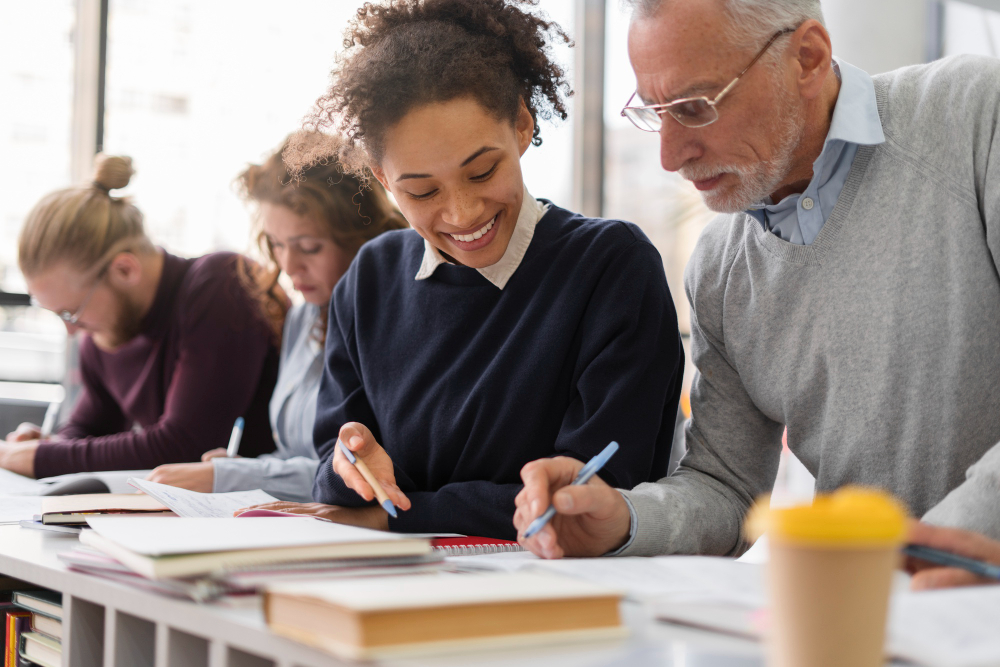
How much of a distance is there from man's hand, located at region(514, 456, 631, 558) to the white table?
7.7 inches

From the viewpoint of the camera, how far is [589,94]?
450 centimetres

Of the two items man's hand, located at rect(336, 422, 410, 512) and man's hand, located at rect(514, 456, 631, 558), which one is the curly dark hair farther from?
man's hand, located at rect(514, 456, 631, 558)

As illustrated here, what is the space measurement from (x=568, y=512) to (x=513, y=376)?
40 centimetres

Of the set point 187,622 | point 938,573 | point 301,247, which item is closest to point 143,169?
point 301,247

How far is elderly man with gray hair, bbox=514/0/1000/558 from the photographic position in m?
1.16

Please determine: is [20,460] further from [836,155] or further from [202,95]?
[202,95]

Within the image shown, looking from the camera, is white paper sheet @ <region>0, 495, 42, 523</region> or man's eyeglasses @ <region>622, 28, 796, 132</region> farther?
white paper sheet @ <region>0, 495, 42, 523</region>

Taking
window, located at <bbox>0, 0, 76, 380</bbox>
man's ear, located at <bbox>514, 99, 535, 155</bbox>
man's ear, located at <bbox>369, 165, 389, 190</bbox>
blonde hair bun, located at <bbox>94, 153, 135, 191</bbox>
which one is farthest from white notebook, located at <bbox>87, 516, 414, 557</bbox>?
window, located at <bbox>0, 0, 76, 380</bbox>

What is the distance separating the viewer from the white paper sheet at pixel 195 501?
3.83ft

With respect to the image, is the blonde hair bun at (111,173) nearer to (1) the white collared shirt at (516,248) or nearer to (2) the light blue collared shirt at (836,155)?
(1) the white collared shirt at (516,248)

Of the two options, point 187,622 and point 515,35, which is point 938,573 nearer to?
point 187,622

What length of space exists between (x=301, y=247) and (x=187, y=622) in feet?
4.25

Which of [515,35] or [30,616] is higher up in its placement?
[515,35]

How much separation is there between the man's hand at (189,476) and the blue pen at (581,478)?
89 cm
